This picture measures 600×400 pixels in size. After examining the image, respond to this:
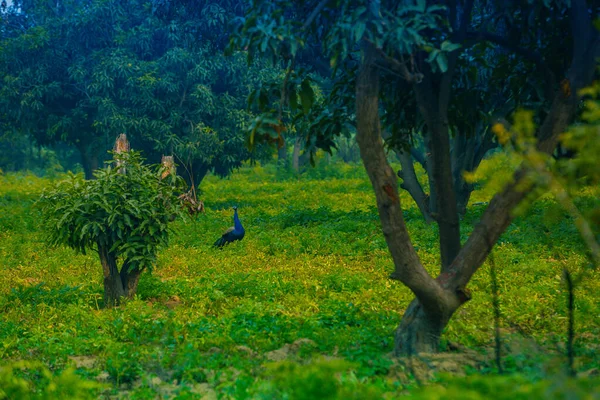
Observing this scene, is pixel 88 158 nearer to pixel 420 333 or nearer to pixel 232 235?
pixel 232 235

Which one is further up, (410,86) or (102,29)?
(102,29)

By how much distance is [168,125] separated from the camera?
2270 cm

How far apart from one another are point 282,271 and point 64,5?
2091 centimetres

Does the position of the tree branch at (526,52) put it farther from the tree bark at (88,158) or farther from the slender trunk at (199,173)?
the tree bark at (88,158)

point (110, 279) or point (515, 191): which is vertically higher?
point (515, 191)

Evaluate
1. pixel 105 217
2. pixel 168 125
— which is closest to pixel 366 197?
pixel 168 125

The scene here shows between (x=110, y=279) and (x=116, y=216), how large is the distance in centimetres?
94

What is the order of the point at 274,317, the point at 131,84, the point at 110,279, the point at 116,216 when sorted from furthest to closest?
the point at 131,84 < the point at 110,279 < the point at 116,216 < the point at 274,317

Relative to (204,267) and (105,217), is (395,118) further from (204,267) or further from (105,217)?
(204,267)

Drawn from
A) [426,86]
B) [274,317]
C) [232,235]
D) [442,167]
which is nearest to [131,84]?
[232,235]

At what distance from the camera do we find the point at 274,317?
8.74 metres

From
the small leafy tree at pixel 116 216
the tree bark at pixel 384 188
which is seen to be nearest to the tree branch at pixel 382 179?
the tree bark at pixel 384 188

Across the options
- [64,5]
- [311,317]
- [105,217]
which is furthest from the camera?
[64,5]

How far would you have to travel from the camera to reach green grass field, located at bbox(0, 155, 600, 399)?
229 inches
